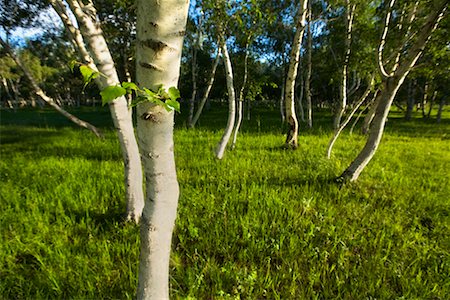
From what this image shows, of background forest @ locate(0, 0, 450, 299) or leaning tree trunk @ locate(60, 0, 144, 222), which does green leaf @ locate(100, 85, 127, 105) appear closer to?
background forest @ locate(0, 0, 450, 299)

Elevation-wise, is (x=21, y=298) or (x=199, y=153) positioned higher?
(x=199, y=153)

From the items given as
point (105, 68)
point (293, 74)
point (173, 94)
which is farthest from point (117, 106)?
point (293, 74)

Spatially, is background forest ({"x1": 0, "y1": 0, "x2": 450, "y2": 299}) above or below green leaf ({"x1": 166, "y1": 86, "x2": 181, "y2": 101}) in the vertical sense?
below

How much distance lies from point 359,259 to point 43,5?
11077 mm

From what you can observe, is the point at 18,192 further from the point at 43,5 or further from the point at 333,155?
the point at 43,5

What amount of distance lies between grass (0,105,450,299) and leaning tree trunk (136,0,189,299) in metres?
0.85

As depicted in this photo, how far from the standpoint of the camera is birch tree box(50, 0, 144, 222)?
2.21m

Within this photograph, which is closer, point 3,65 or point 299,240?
point 299,240

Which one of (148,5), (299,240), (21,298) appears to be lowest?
(21,298)

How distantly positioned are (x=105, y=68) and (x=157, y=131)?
5.42 ft

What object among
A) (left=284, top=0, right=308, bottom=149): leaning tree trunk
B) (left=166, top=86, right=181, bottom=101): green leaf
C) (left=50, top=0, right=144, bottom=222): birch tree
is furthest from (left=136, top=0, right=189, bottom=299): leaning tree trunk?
(left=284, top=0, right=308, bottom=149): leaning tree trunk

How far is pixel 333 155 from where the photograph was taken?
5945 mm

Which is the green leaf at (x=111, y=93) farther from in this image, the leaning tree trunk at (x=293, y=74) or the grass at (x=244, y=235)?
the leaning tree trunk at (x=293, y=74)

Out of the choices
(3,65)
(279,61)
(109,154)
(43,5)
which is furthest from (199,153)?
(3,65)
